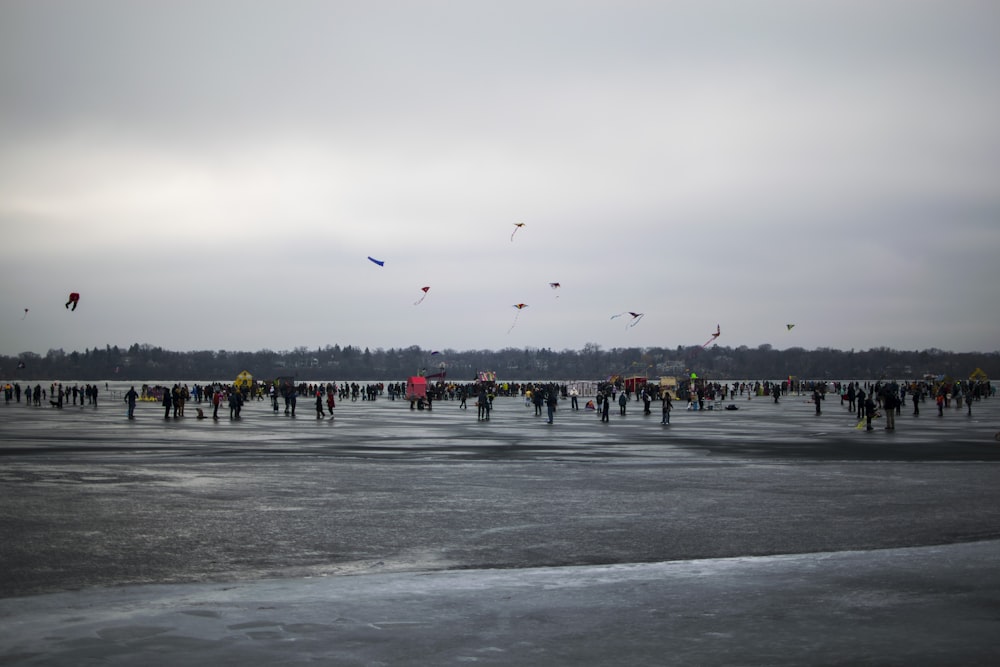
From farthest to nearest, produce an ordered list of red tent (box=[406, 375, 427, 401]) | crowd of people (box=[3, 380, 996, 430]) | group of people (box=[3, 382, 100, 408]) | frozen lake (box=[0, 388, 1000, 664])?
1. red tent (box=[406, 375, 427, 401])
2. group of people (box=[3, 382, 100, 408])
3. crowd of people (box=[3, 380, 996, 430])
4. frozen lake (box=[0, 388, 1000, 664])

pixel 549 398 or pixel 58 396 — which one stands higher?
pixel 549 398

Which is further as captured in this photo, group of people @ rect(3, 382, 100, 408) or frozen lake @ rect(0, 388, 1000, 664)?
group of people @ rect(3, 382, 100, 408)

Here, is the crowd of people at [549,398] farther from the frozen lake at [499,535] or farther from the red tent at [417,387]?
the frozen lake at [499,535]

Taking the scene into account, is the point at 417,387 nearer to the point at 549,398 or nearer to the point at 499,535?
the point at 549,398

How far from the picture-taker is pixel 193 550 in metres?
10.1

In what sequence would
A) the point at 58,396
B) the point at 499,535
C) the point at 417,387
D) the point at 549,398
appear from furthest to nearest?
the point at 417,387 → the point at 58,396 → the point at 549,398 → the point at 499,535

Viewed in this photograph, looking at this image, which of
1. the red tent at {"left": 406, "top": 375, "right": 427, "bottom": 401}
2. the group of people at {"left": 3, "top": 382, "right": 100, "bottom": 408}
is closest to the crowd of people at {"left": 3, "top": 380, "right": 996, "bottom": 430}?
the group of people at {"left": 3, "top": 382, "right": 100, "bottom": 408}

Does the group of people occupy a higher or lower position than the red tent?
lower

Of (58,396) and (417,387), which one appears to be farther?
(417,387)

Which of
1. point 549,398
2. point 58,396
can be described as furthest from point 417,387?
point 549,398

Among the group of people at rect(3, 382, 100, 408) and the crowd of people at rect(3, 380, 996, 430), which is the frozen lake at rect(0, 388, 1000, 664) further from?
the group of people at rect(3, 382, 100, 408)

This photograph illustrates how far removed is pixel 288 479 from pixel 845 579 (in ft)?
37.4

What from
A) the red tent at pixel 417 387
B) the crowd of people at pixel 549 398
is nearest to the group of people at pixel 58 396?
the crowd of people at pixel 549 398

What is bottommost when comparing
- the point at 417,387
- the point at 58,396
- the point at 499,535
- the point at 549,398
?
the point at 58,396
